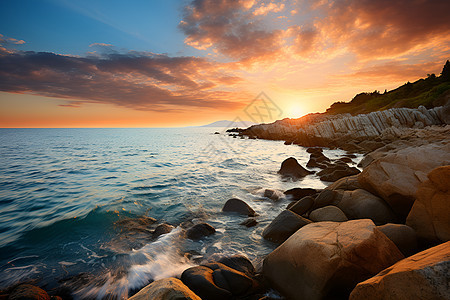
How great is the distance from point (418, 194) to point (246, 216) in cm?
535

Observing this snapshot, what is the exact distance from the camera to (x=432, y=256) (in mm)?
2273

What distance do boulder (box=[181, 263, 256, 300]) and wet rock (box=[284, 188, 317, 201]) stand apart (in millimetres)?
6408

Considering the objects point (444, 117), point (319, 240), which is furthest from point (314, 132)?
point (319, 240)

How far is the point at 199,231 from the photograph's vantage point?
22.2ft

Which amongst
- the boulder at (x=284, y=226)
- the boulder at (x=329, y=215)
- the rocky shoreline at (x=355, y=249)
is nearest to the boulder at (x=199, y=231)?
the rocky shoreline at (x=355, y=249)

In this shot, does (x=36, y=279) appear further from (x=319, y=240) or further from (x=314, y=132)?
(x=314, y=132)

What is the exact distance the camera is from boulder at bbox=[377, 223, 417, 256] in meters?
4.08

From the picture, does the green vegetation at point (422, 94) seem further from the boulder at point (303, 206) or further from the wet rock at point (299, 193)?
the boulder at point (303, 206)

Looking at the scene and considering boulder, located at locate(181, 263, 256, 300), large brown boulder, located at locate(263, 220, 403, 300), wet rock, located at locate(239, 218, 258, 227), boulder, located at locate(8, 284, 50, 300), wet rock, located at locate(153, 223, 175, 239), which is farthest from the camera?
wet rock, located at locate(239, 218, 258, 227)

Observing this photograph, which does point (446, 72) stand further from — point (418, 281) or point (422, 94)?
point (418, 281)

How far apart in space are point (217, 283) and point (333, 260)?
2.25 metres

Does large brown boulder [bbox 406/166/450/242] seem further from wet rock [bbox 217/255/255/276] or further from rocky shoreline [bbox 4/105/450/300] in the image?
wet rock [bbox 217/255/255/276]

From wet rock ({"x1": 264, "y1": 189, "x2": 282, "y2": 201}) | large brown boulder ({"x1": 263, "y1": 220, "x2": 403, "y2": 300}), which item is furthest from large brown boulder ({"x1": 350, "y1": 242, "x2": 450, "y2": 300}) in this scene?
wet rock ({"x1": 264, "y1": 189, "x2": 282, "y2": 201})

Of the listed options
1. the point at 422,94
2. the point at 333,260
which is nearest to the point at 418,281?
the point at 333,260
